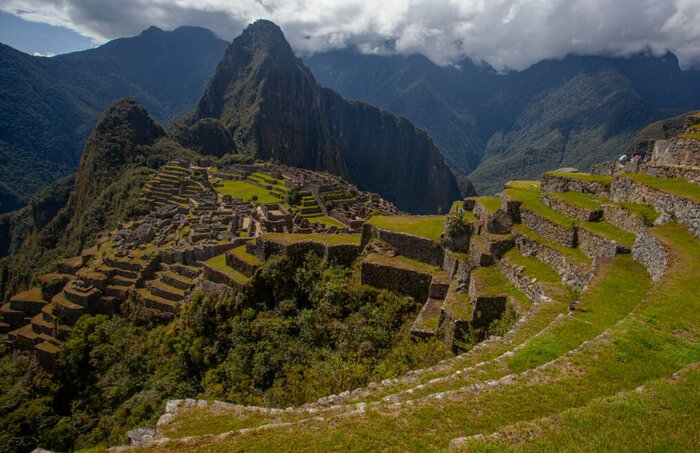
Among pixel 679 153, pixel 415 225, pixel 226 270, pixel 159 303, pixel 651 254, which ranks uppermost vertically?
pixel 679 153

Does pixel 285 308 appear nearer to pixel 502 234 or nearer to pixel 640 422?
pixel 502 234

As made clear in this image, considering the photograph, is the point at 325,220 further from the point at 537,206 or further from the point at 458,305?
the point at 458,305

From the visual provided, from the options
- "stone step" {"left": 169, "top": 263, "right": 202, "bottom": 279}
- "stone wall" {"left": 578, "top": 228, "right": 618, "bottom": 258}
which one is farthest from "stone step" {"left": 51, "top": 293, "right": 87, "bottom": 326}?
"stone wall" {"left": 578, "top": 228, "right": 618, "bottom": 258}

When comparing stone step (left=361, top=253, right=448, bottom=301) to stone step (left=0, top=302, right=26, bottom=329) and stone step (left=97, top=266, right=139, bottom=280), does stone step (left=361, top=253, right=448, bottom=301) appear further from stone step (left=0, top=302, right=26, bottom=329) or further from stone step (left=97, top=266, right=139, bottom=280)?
stone step (left=0, top=302, right=26, bottom=329)

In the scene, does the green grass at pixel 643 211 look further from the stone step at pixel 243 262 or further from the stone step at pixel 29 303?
the stone step at pixel 29 303

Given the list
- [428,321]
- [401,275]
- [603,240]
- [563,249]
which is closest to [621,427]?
[603,240]

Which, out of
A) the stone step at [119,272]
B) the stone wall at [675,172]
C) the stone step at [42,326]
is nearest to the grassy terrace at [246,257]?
the stone step at [119,272]

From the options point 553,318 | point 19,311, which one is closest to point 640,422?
point 553,318
